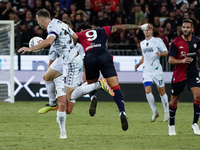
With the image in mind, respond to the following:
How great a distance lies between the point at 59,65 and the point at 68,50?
2.99ft

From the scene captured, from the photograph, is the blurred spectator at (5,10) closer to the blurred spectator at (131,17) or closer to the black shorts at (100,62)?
the blurred spectator at (131,17)

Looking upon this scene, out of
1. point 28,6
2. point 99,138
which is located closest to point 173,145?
point 99,138

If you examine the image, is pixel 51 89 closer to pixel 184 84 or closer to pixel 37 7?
pixel 184 84

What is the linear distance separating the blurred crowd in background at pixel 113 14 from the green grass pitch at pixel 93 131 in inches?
133

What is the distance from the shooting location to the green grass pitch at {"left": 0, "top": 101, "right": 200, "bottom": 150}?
6414 mm

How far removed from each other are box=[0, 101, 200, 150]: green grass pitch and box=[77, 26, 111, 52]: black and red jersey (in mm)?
1594

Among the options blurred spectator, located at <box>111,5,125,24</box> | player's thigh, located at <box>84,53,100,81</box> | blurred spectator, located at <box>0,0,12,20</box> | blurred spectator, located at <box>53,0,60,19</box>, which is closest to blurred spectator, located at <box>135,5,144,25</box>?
blurred spectator, located at <box>111,5,125,24</box>

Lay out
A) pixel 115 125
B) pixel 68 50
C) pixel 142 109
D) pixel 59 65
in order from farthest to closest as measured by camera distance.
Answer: pixel 142 109, pixel 115 125, pixel 59 65, pixel 68 50

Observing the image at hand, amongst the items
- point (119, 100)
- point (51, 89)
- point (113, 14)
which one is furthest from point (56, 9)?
point (119, 100)

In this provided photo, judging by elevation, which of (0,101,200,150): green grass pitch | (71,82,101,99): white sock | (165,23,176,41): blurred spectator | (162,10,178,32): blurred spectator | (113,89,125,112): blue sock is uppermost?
(162,10,178,32): blurred spectator

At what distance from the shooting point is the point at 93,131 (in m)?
8.04

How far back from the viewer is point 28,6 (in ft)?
51.4

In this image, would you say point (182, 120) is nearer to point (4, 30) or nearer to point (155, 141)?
point (155, 141)

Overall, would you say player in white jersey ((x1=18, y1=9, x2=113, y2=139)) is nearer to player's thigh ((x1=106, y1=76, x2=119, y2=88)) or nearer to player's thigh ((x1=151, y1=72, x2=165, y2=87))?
player's thigh ((x1=106, y1=76, x2=119, y2=88))
